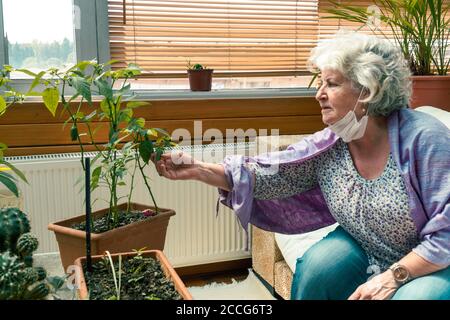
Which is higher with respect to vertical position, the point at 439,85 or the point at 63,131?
the point at 439,85

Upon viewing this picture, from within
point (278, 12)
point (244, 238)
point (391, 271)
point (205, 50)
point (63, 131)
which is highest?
point (278, 12)

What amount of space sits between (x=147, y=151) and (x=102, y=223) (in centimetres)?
22

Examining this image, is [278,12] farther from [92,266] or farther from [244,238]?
[92,266]

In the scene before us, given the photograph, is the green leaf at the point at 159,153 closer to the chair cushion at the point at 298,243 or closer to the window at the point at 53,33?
the chair cushion at the point at 298,243

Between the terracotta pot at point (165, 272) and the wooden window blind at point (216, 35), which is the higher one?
the wooden window blind at point (216, 35)

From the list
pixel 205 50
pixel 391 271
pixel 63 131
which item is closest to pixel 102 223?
pixel 391 271

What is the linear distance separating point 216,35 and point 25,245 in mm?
1974

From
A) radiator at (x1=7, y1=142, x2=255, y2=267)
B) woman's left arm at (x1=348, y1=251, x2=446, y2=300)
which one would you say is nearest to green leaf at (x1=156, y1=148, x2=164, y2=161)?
woman's left arm at (x1=348, y1=251, x2=446, y2=300)

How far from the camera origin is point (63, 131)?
2.40m

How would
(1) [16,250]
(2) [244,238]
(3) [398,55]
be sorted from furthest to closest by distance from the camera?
(2) [244,238] → (3) [398,55] → (1) [16,250]

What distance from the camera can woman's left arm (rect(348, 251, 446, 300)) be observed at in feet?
4.45

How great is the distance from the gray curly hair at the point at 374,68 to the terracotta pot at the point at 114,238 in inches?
26.3

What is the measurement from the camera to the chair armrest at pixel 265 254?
2266 mm

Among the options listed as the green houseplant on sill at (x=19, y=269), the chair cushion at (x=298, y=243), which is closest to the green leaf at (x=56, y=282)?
the green houseplant on sill at (x=19, y=269)
